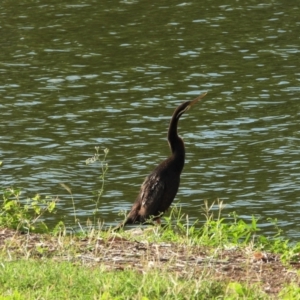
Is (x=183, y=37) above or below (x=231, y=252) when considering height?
below

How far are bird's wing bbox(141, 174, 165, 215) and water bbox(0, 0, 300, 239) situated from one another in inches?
70.4

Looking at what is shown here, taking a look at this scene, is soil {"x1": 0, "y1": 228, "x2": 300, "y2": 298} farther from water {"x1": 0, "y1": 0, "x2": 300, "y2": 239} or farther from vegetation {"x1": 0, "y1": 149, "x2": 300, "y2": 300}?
water {"x1": 0, "y1": 0, "x2": 300, "y2": 239}

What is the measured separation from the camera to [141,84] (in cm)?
1977

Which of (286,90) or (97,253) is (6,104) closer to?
(286,90)

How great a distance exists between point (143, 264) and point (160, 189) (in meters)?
3.82

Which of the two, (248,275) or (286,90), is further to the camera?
(286,90)

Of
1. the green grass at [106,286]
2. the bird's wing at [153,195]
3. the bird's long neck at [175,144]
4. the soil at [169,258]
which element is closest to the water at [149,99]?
the bird's long neck at [175,144]

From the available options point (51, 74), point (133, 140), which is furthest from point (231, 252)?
point (51, 74)

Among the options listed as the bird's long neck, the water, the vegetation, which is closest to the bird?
the bird's long neck

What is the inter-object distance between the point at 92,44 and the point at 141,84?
3.65m

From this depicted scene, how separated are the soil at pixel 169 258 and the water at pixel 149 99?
438 centimetres

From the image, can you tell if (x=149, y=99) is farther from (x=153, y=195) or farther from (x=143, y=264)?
(x=143, y=264)

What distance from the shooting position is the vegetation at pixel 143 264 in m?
6.90

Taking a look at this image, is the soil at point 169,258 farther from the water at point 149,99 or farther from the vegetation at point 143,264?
the water at point 149,99
